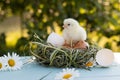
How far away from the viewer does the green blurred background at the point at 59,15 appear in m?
3.39

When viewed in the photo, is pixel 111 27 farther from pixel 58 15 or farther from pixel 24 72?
pixel 24 72

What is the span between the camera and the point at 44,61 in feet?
5.85

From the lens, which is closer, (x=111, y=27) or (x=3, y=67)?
(x=3, y=67)

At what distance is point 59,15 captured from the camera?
3.43m

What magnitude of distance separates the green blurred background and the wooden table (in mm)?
A: 1517

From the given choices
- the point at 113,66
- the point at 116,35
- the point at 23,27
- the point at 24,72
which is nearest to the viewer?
the point at 24,72

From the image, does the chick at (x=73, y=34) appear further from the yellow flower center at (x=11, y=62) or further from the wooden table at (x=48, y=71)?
the yellow flower center at (x=11, y=62)

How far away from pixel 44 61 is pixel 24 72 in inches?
5.0

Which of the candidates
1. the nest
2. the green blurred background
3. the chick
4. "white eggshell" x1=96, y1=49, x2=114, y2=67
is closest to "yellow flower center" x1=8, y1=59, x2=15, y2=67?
the nest

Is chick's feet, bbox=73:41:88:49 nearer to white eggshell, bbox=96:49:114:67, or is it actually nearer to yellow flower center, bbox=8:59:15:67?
white eggshell, bbox=96:49:114:67

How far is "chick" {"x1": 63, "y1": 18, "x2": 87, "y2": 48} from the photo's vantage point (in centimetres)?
176

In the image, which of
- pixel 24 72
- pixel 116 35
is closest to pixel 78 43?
pixel 24 72

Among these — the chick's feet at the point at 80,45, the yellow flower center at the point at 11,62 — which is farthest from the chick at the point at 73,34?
the yellow flower center at the point at 11,62

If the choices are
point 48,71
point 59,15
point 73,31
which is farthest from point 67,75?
point 59,15
